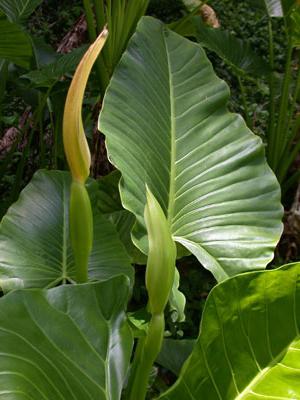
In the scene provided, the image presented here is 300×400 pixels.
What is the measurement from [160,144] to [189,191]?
103 millimetres

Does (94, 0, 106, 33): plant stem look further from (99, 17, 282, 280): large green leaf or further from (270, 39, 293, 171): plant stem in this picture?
(270, 39, 293, 171): plant stem

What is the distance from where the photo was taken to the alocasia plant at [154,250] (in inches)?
29.8

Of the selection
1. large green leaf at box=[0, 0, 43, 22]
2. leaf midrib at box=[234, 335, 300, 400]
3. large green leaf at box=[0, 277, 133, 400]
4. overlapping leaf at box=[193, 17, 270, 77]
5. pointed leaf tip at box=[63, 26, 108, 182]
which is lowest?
overlapping leaf at box=[193, 17, 270, 77]

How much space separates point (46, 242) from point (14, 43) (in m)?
0.48

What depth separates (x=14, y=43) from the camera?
1.37 metres

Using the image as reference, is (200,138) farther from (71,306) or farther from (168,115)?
(71,306)

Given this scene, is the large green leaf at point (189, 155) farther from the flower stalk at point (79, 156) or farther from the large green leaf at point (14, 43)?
the large green leaf at point (14, 43)

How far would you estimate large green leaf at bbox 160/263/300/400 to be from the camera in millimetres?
771

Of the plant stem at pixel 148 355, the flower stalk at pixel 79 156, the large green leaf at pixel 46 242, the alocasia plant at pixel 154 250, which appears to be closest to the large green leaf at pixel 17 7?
the alocasia plant at pixel 154 250

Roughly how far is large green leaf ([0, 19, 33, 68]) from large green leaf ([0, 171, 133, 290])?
0.31 metres

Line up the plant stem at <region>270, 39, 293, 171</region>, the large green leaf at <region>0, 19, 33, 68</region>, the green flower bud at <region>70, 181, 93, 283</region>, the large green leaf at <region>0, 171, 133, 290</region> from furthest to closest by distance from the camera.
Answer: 1. the plant stem at <region>270, 39, 293, 171</region>
2. the large green leaf at <region>0, 19, 33, 68</region>
3. the large green leaf at <region>0, 171, 133, 290</region>
4. the green flower bud at <region>70, 181, 93, 283</region>

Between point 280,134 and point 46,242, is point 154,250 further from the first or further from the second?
point 280,134

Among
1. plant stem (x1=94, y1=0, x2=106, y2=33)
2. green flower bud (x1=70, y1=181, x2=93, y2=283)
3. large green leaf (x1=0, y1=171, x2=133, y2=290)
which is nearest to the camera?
green flower bud (x1=70, y1=181, x2=93, y2=283)

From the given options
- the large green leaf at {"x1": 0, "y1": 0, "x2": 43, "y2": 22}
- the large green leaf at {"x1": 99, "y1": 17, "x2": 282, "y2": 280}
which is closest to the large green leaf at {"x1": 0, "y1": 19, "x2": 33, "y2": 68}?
the large green leaf at {"x1": 99, "y1": 17, "x2": 282, "y2": 280}
